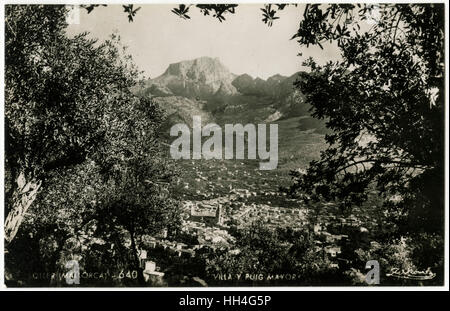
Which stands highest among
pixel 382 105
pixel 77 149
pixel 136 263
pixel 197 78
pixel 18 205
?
pixel 197 78

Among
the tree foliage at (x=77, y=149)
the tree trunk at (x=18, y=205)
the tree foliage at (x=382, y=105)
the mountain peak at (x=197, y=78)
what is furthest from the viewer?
the mountain peak at (x=197, y=78)

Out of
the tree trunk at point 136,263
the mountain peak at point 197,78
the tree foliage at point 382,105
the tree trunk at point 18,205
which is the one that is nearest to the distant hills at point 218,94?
the mountain peak at point 197,78

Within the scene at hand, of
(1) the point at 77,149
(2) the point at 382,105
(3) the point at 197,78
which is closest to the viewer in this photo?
(2) the point at 382,105

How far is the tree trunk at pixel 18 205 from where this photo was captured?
26.0ft

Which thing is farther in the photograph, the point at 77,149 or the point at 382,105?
the point at 77,149

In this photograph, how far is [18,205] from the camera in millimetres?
7957

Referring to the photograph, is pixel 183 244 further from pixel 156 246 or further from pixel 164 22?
pixel 164 22

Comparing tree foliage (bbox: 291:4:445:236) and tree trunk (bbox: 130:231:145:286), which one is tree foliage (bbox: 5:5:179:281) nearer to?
tree trunk (bbox: 130:231:145:286)

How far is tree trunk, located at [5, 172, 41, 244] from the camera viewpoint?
312 inches

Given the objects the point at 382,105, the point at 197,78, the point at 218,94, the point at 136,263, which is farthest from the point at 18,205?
the point at 382,105

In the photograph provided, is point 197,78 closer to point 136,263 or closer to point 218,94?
point 218,94

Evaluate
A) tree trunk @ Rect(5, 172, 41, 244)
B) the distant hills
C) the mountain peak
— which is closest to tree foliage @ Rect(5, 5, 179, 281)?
tree trunk @ Rect(5, 172, 41, 244)

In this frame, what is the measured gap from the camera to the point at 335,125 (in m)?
7.43

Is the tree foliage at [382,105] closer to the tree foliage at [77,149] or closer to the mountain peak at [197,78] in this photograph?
the mountain peak at [197,78]
